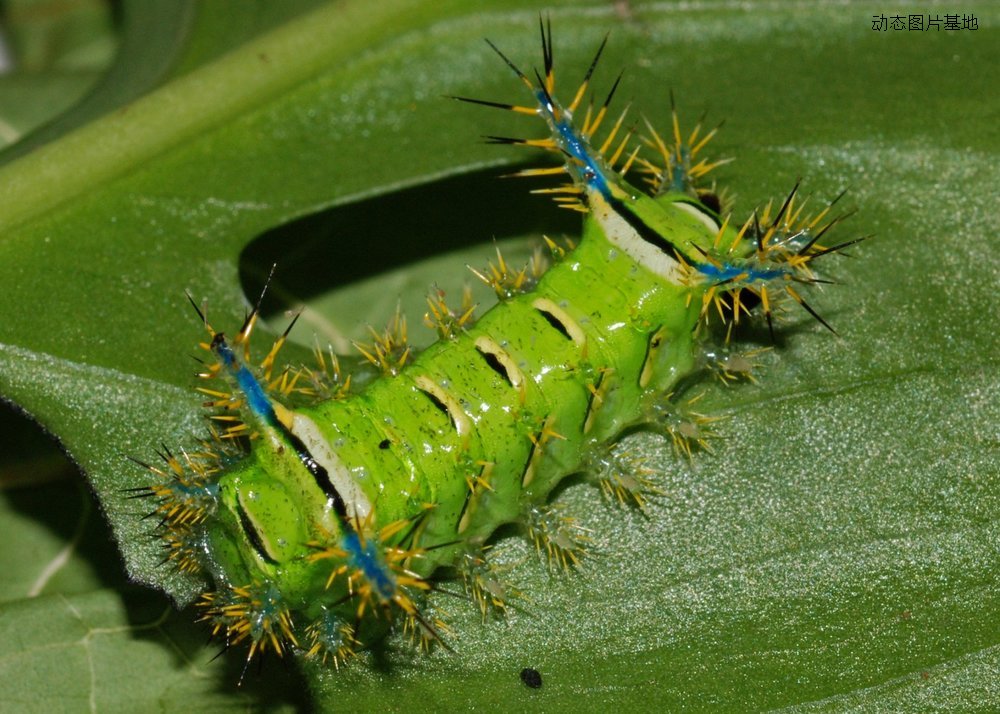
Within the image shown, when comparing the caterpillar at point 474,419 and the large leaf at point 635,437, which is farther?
the large leaf at point 635,437

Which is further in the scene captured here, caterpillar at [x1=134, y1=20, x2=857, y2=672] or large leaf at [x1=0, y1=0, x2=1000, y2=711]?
large leaf at [x1=0, y1=0, x2=1000, y2=711]

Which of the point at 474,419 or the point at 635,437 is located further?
the point at 635,437

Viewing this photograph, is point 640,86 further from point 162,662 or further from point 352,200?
point 162,662

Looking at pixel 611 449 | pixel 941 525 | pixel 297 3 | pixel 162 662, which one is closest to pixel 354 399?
pixel 611 449

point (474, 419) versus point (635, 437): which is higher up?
point (474, 419)
